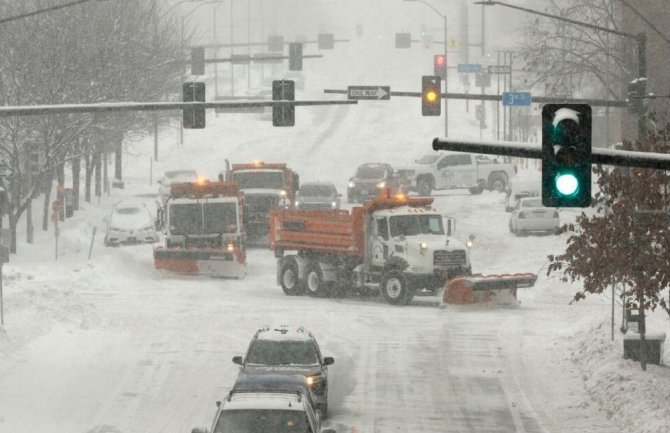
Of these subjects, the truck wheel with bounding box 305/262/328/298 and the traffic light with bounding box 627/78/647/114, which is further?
the truck wheel with bounding box 305/262/328/298

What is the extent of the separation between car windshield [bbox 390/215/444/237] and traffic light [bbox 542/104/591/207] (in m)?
24.8

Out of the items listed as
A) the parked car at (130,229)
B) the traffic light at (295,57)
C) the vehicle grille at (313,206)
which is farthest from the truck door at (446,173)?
the parked car at (130,229)

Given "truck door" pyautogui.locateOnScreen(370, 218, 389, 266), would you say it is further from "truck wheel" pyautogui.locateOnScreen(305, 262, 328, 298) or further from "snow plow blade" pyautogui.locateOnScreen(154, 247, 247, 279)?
"snow plow blade" pyautogui.locateOnScreen(154, 247, 247, 279)

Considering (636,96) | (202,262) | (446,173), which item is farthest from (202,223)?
(446,173)

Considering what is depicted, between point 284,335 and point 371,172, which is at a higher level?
point 371,172

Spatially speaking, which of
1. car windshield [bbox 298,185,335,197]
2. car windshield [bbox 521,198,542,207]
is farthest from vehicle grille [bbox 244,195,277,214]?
car windshield [bbox 521,198,542,207]

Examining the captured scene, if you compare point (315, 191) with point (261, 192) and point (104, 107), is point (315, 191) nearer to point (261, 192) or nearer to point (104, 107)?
point (261, 192)

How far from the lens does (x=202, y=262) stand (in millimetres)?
41688

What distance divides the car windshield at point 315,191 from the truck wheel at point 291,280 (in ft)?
56.7

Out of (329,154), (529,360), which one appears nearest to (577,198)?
(529,360)

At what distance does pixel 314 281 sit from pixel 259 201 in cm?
1059

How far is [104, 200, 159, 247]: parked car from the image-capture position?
173 feet

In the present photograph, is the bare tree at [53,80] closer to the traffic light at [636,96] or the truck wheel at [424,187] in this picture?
the truck wheel at [424,187]

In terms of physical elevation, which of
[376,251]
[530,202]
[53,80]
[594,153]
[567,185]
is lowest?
[376,251]
